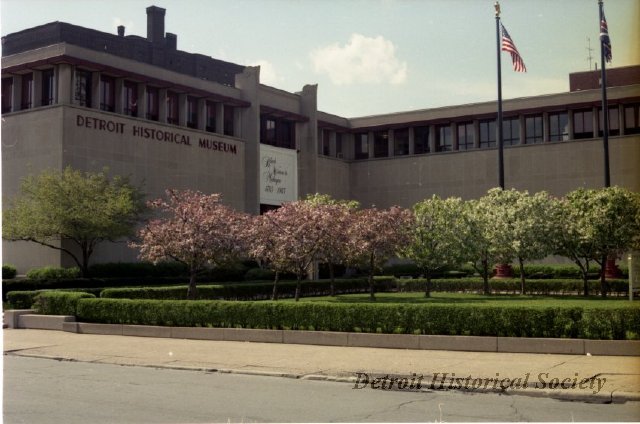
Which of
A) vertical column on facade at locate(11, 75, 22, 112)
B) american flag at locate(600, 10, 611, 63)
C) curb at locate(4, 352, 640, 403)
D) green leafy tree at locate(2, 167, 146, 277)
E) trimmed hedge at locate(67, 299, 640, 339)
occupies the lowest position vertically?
curb at locate(4, 352, 640, 403)

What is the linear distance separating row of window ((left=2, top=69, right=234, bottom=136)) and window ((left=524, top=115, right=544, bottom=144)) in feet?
84.5

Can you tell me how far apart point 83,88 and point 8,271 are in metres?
11.6

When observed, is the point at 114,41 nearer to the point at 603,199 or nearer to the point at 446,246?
the point at 446,246

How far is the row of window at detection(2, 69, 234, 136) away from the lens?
1652 inches

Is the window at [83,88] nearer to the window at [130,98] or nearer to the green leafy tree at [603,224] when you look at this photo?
the window at [130,98]

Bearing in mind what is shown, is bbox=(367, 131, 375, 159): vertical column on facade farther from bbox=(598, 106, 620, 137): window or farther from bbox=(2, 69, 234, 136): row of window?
bbox=(598, 106, 620, 137): window

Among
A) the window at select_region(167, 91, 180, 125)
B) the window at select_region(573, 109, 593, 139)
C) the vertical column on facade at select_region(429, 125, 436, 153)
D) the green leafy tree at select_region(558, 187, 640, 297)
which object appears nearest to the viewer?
the green leafy tree at select_region(558, 187, 640, 297)

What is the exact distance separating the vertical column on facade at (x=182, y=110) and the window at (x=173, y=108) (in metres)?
0.16

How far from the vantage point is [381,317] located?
19484mm

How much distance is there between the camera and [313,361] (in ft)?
53.6

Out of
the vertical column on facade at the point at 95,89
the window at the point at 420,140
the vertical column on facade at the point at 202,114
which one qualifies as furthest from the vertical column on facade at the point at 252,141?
the window at the point at 420,140

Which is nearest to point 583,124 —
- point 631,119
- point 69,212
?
point 631,119

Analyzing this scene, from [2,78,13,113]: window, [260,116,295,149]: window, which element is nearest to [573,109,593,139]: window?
[260,116,295,149]: window

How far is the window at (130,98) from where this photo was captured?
45.4m
